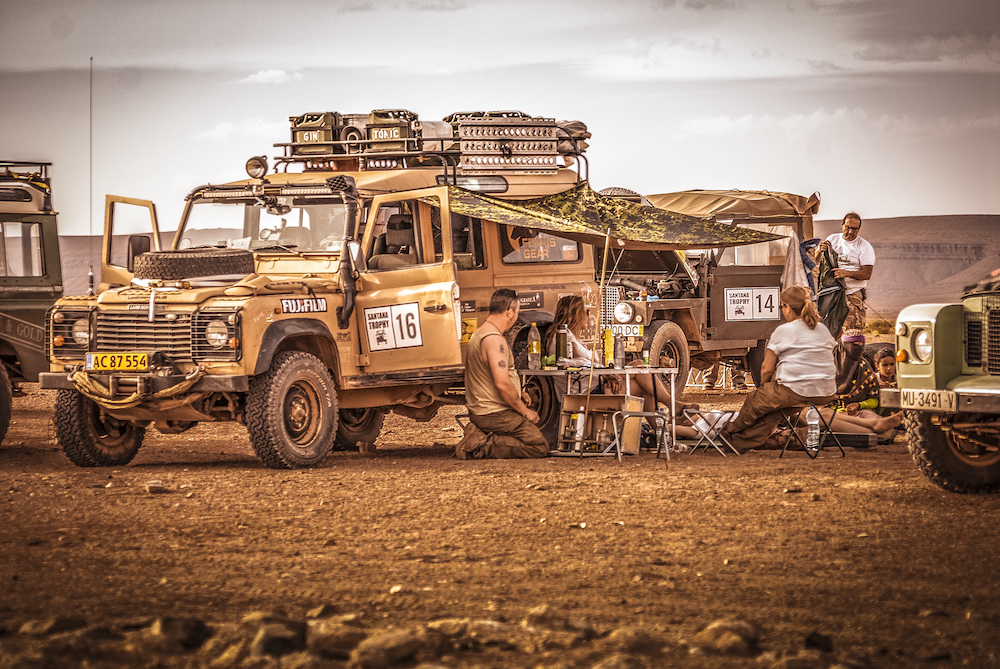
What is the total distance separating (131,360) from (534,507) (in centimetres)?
354

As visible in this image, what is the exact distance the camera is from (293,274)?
11.1m

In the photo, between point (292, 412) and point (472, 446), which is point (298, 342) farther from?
point (472, 446)

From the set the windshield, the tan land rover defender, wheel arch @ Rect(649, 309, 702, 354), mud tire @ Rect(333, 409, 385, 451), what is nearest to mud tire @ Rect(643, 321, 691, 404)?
wheel arch @ Rect(649, 309, 702, 354)

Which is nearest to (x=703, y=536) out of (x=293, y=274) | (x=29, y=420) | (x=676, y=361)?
(x=293, y=274)

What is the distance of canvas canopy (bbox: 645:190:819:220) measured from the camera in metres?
18.0

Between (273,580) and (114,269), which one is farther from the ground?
(114,269)

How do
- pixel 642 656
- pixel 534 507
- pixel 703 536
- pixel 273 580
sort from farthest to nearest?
pixel 534 507, pixel 703 536, pixel 273 580, pixel 642 656

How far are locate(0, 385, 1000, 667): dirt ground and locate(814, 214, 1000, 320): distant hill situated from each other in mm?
50867

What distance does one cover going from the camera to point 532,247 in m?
12.8

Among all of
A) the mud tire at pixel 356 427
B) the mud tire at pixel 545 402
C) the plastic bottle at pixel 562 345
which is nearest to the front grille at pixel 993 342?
the plastic bottle at pixel 562 345

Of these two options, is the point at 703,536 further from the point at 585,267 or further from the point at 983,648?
the point at 585,267

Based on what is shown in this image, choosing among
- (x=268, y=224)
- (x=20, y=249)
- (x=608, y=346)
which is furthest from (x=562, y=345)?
(x=20, y=249)

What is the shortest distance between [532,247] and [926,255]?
66.6m

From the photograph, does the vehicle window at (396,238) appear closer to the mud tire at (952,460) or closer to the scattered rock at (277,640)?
the mud tire at (952,460)
